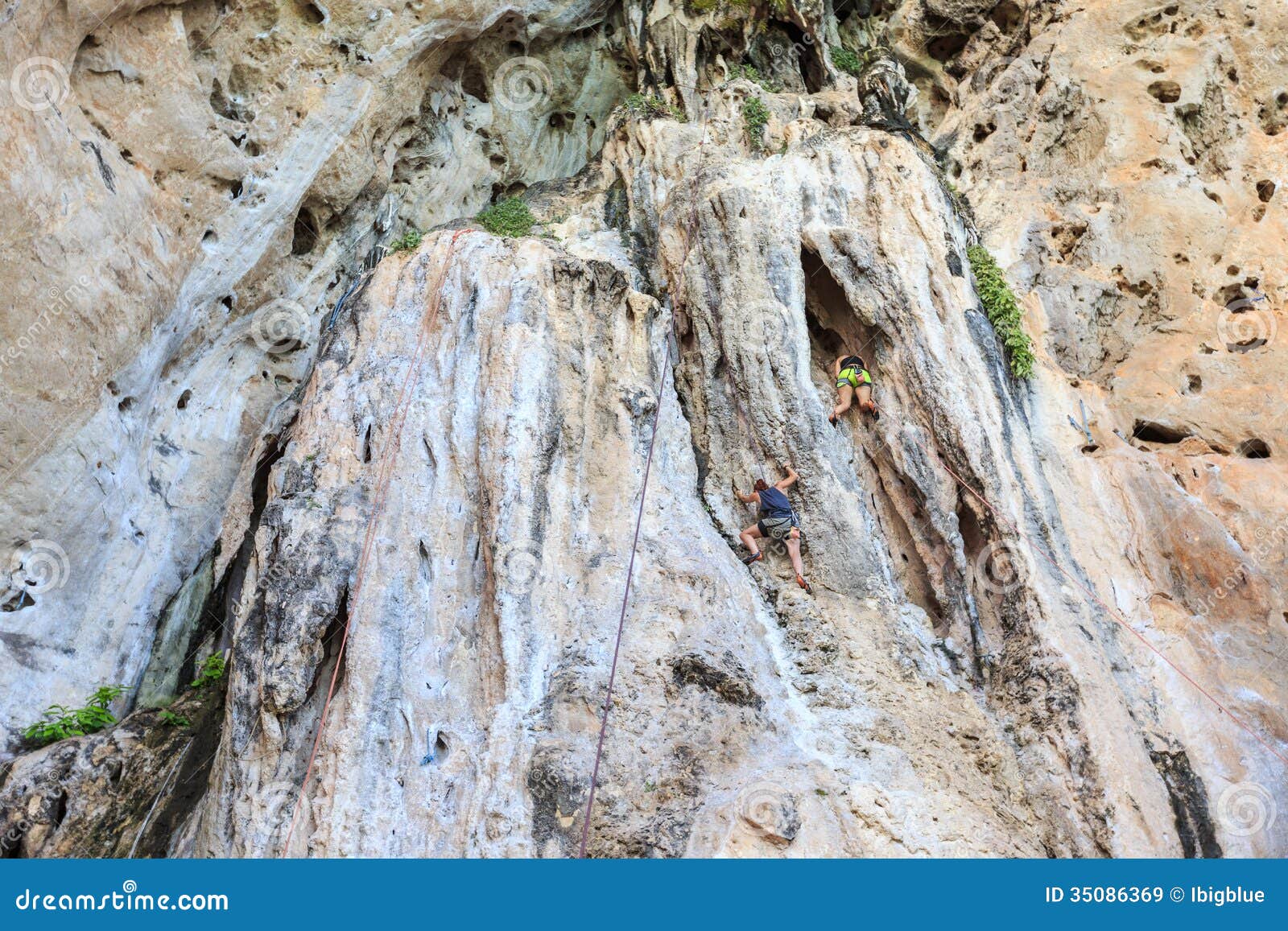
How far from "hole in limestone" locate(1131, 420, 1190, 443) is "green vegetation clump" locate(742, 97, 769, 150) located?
6.13 metres

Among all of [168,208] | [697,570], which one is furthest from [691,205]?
[168,208]

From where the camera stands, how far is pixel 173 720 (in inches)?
397

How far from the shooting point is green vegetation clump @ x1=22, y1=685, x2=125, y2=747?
32.8 feet

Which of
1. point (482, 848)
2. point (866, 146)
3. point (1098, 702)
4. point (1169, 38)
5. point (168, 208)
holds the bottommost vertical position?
point (482, 848)

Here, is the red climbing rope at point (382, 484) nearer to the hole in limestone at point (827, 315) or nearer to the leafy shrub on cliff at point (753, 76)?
the hole in limestone at point (827, 315)

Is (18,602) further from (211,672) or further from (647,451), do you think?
(647,451)

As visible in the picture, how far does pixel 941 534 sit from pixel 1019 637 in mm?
1308

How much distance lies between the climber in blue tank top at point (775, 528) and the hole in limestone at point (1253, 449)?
5326 millimetres

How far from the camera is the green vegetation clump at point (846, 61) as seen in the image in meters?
15.9

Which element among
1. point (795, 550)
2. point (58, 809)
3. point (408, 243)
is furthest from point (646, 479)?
point (58, 809)

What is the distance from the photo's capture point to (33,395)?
1020 cm

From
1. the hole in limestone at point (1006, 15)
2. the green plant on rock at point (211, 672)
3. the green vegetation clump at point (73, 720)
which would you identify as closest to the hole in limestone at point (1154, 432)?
the hole in limestone at point (1006, 15)

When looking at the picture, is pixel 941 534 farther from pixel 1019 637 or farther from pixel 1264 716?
pixel 1264 716

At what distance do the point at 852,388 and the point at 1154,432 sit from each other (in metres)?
3.84
